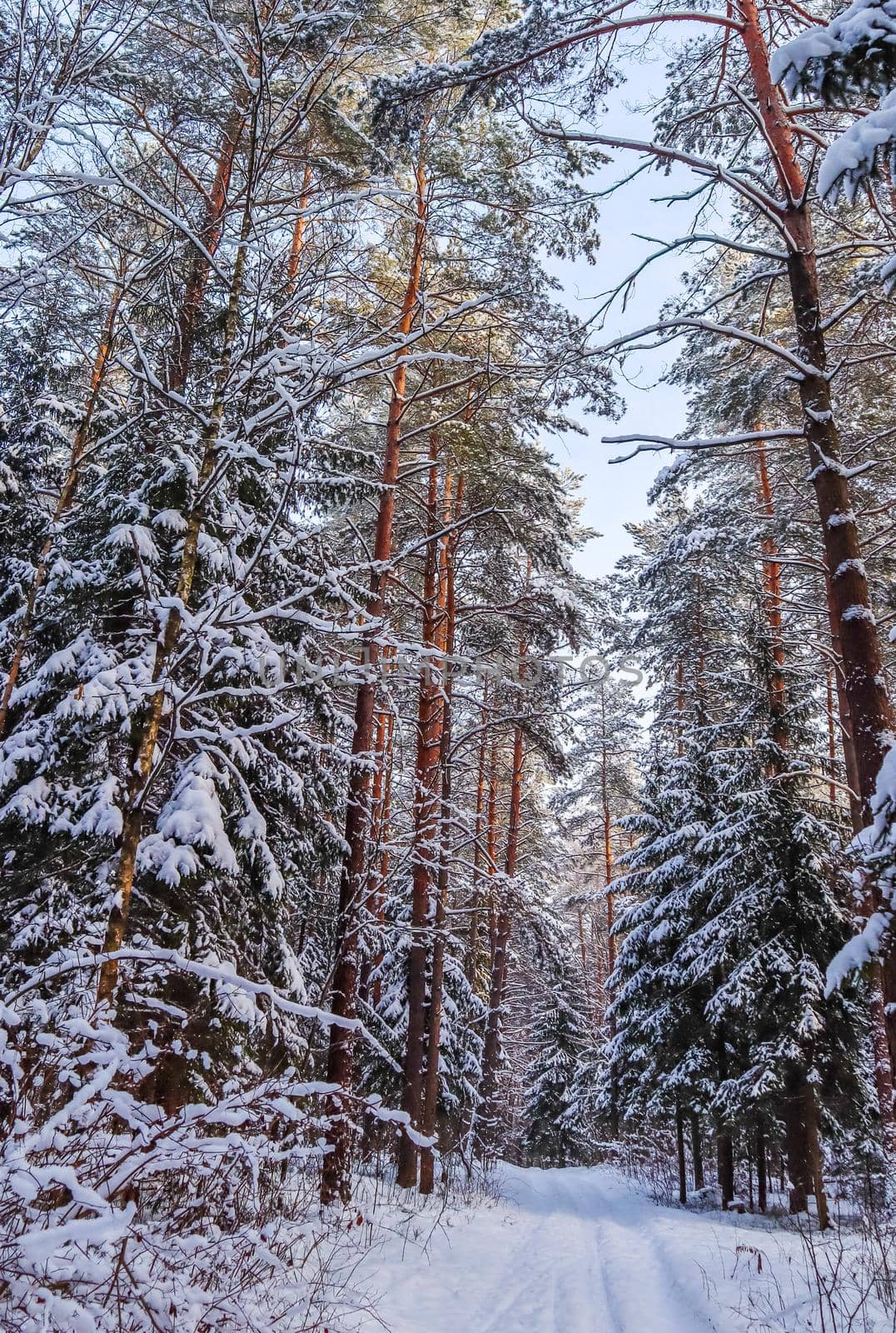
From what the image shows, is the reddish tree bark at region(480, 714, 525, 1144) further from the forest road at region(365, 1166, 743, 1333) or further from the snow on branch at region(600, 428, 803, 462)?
the snow on branch at region(600, 428, 803, 462)

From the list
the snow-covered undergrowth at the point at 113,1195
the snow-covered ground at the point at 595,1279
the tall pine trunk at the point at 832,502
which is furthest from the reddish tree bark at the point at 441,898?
the snow-covered undergrowth at the point at 113,1195

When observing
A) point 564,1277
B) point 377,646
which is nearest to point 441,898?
point 564,1277

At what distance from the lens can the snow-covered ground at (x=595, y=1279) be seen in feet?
16.2

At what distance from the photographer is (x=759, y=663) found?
12023mm

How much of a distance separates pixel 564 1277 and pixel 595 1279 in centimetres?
33

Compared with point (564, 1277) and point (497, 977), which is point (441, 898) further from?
point (497, 977)

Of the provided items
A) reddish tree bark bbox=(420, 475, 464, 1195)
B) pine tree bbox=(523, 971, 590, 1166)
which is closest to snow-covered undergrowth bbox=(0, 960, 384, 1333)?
reddish tree bark bbox=(420, 475, 464, 1195)

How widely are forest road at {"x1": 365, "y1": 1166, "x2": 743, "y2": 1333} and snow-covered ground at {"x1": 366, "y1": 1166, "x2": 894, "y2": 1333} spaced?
0.02m

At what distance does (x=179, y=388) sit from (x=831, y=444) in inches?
196

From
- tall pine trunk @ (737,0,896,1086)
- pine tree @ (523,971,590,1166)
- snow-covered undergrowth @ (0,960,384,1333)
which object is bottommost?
pine tree @ (523,971,590,1166)

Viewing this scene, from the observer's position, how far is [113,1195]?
7.54ft

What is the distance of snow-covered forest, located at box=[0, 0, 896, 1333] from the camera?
11.5 feet

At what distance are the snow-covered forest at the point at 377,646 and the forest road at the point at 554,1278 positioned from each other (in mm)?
77

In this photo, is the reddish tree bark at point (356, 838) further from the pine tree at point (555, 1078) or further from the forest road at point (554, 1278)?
the pine tree at point (555, 1078)
